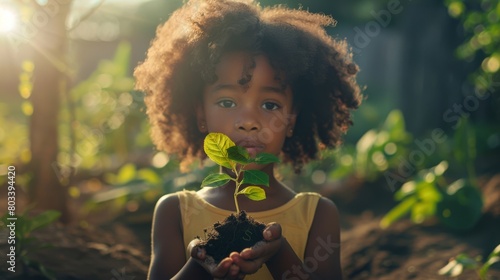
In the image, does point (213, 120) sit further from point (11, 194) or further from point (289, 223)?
point (11, 194)

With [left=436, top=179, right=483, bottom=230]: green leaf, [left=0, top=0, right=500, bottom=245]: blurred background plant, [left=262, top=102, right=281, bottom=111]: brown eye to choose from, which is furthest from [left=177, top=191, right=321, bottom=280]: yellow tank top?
[left=436, top=179, right=483, bottom=230]: green leaf

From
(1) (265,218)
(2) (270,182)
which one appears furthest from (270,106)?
(1) (265,218)

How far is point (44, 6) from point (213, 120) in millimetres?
1956

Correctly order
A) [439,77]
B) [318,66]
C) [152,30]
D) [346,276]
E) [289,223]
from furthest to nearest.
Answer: [152,30]
[439,77]
[346,276]
[318,66]
[289,223]

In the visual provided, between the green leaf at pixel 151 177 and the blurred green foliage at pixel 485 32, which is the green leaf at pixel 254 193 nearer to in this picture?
the blurred green foliage at pixel 485 32

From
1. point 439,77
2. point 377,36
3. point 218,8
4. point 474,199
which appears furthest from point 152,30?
point 218,8

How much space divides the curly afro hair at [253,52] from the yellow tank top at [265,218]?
1.37 feet

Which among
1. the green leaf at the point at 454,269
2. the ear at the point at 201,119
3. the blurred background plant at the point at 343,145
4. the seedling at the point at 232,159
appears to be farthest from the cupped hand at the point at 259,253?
the blurred background plant at the point at 343,145

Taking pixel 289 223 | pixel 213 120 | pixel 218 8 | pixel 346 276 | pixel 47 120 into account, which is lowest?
pixel 346 276

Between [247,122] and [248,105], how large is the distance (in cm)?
8

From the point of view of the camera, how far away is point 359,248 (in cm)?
403

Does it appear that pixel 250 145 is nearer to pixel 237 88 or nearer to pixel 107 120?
pixel 237 88

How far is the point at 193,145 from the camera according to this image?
2.87 m

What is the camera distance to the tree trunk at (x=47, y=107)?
3924 mm
